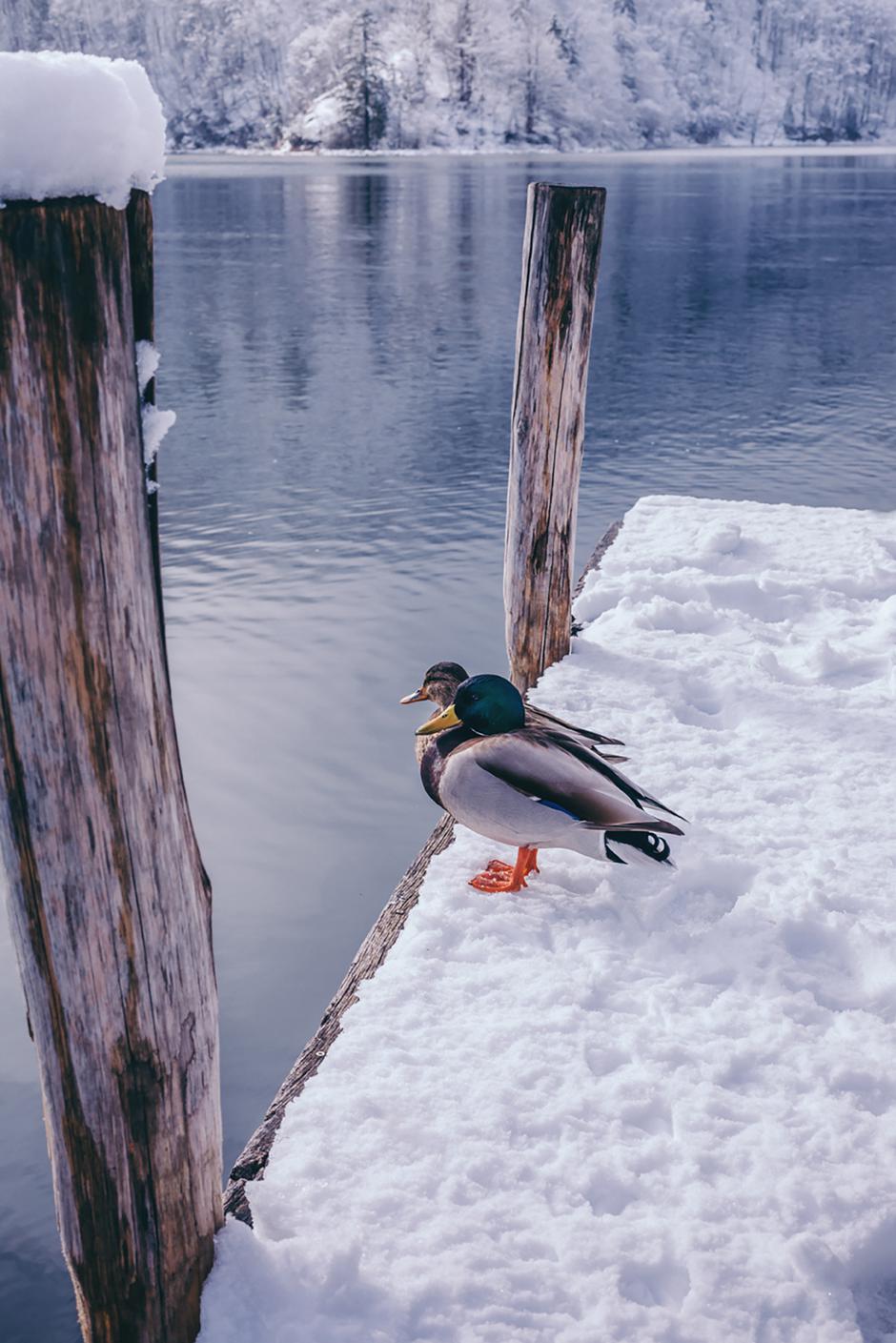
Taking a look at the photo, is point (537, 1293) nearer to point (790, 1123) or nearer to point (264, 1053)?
point (790, 1123)

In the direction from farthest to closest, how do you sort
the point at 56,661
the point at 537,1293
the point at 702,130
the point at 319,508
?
the point at 702,130 < the point at 319,508 < the point at 537,1293 < the point at 56,661

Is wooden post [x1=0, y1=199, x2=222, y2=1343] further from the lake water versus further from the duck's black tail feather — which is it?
the lake water

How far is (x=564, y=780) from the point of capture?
3924 mm

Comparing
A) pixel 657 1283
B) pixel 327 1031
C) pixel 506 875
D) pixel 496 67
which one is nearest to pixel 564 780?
pixel 506 875

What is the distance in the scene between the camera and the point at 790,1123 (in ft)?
10.1

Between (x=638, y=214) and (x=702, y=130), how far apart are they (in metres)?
83.3

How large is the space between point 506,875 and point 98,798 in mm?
2401

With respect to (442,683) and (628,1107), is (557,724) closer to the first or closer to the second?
(442,683)

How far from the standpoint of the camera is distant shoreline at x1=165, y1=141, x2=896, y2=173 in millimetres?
81000

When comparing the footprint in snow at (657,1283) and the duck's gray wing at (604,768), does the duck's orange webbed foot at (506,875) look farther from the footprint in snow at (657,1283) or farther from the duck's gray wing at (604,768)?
the footprint in snow at (657,1283)

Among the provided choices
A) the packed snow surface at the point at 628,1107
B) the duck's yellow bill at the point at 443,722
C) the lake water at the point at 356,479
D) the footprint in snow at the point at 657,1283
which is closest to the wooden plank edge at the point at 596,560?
the lake water at the point at 356,479

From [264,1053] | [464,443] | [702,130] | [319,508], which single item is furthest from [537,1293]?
[702,130]

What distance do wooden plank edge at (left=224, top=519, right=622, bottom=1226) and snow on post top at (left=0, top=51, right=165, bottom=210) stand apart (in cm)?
232

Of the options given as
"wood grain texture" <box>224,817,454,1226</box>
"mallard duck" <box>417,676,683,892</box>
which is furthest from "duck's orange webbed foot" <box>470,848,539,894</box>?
"wood grain texture" <box>224,817,454,1226</box>
